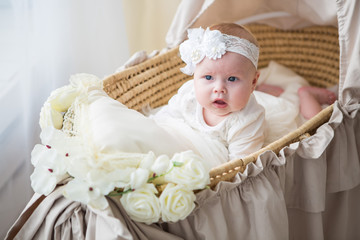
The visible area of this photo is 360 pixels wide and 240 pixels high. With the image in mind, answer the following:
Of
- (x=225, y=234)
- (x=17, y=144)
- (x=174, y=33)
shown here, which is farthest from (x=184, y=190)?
(x=174, y=33)

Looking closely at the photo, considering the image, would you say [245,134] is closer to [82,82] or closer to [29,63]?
[82,82]

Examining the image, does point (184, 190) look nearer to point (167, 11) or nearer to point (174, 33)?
point (174, 33)

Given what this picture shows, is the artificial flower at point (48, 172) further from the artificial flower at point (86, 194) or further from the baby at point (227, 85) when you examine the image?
the baby at point (227, 85)

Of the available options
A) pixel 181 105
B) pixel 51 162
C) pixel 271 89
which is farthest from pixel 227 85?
pixel 271 89

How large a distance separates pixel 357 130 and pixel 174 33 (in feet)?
2.71

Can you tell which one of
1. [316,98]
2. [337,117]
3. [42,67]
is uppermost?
[42,67]

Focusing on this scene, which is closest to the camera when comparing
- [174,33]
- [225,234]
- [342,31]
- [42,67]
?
[225,234]

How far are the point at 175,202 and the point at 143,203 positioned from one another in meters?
0.07

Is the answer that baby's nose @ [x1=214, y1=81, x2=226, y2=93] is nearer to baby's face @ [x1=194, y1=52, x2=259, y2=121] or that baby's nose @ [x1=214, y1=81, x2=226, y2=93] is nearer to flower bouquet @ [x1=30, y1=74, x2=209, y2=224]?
baby's face @ [x1=194, y1=52, x2=259, y2=121]

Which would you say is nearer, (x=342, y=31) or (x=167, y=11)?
(x=342, y=31)

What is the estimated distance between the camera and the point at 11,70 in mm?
1514

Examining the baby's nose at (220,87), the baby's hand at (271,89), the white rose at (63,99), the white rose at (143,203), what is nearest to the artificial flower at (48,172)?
the white rose at (143,203)

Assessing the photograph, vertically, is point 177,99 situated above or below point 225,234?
above

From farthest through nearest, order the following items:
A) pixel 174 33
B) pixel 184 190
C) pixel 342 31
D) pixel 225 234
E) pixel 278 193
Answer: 1. pixel 174 33
2. pixel 342 31
3. pixel 278 193
4. pixel 225 234
5. pixel 184 190
